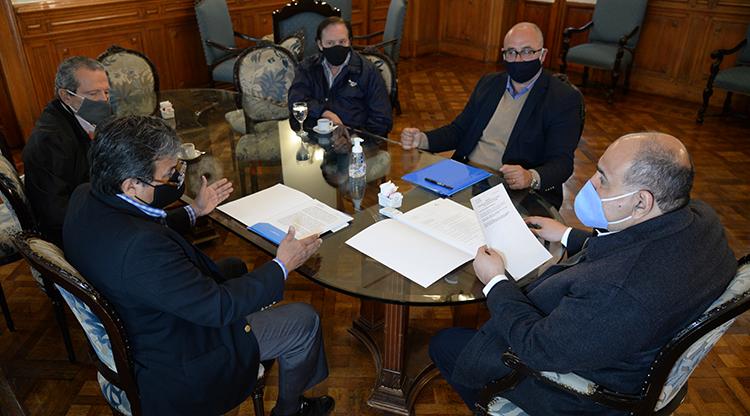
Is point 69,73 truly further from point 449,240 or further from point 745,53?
point 745,53

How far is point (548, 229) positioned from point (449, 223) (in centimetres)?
30

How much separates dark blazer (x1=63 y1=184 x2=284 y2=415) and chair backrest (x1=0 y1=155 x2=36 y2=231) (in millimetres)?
510

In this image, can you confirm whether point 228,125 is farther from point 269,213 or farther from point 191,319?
point 191,319

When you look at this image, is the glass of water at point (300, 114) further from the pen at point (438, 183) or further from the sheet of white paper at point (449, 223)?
the sheet of white paper at point (449, 223)

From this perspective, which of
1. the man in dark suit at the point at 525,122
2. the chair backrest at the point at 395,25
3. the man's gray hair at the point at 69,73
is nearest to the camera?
the man's gray hair at the point at 69,73

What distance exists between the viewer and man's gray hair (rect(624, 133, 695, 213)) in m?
1.18

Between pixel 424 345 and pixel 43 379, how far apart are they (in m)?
1.46

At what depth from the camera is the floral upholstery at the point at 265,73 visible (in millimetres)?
3213

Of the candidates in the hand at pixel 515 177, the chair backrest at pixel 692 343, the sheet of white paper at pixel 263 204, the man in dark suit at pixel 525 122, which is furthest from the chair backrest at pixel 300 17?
the chair backrest at pixel 692 343

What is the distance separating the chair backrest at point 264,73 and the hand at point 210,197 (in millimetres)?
1281

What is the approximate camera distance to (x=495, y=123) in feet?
7.92

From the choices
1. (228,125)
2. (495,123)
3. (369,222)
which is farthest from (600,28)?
(369,222)

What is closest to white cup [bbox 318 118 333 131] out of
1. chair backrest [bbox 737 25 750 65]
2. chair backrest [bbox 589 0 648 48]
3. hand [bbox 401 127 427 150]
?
hand [bbox 401 127 427 150]

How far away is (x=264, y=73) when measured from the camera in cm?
327
